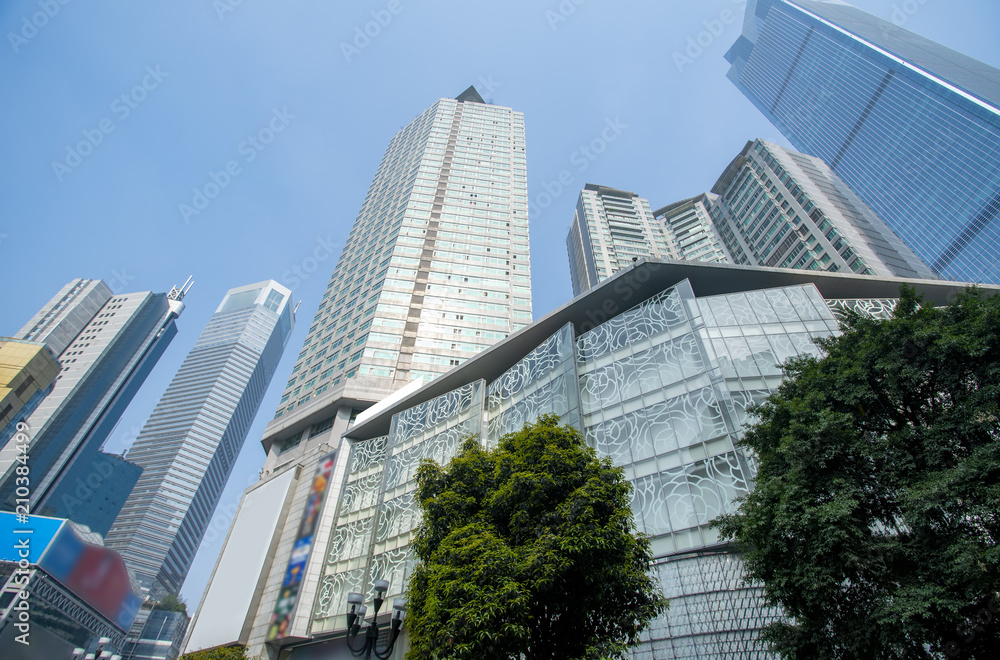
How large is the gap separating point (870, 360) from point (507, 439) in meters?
7.73

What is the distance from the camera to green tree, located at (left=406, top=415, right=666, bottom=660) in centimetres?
802

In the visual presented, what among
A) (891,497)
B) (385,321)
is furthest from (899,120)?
(891,497)

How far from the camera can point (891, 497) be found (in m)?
8.85

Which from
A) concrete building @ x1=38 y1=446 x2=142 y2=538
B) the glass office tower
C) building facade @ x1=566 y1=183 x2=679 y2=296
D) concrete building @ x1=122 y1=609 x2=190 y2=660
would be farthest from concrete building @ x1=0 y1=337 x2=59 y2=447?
concrete building @ x1=38 y1=446 x2=142 y2=538

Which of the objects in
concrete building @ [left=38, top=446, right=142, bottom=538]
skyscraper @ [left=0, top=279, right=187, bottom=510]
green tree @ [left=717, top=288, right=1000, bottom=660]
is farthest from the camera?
concrete building @ [left=38, top=446, right=142, bottom=538]

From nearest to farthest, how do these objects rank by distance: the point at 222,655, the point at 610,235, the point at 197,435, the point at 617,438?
the point at 617,438
the point at 222,655
the point at 610,235
the point at 197,435

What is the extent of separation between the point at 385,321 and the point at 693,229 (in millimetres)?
58507

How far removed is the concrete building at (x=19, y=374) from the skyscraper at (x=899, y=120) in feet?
295

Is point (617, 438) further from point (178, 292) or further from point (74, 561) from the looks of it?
point (178, 292)

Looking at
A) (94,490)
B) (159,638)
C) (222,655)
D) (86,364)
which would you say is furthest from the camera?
(94,490)

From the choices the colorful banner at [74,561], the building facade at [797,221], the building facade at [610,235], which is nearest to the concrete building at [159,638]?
the colorful banner at [74,561]

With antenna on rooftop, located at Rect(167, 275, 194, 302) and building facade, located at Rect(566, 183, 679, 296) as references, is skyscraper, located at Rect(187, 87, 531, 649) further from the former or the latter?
antenna on rooftop, located at Rect(167, 275, 194, 302)

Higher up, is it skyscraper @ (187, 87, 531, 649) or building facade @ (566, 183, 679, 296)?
building facade @ (566, 183, 679, 296)

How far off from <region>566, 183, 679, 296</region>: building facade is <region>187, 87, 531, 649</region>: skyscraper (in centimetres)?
2196
